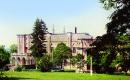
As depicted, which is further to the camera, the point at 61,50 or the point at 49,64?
the point at 61,50

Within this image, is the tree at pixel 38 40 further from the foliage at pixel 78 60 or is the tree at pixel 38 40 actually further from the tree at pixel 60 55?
the foliage at pixel 78 60

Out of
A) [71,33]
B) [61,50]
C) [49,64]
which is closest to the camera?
[49,64]

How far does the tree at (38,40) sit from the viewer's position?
107 m

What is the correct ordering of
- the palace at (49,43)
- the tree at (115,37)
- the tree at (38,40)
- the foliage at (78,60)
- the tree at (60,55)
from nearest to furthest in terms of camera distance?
the tree at (115,37) → the tree at (38,40) → the foliage at (78,60) → the tree at (60,55) → the palace at (49,43)

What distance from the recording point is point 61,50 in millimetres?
117188

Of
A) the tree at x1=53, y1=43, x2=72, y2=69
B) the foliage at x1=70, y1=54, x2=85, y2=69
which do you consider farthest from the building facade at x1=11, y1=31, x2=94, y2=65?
the foliage at x1=70, y1=54, x2=85, y2=69

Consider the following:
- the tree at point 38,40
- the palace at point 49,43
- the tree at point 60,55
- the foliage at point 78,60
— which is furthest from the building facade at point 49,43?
the tree at point 38,40

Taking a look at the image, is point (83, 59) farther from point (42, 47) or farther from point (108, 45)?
point (108, 45)

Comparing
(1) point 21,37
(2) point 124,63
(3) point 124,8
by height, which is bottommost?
(2) point 124,63

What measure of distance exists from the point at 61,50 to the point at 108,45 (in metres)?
96.5

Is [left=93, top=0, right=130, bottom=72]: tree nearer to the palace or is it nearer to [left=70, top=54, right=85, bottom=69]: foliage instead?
[left=70, top=54, right=85, bottom=69]: foliage

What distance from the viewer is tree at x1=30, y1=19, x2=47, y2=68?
107m

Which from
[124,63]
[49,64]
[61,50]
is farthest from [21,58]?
[124,63]

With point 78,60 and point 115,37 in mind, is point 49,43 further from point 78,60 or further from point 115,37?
point 115,37
